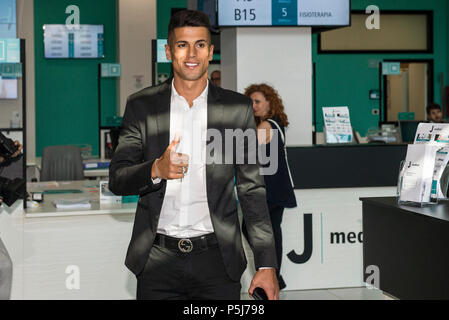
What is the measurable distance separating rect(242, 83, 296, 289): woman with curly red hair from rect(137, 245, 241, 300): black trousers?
7.67 feet

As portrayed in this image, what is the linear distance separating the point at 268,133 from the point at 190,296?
95.9 inches

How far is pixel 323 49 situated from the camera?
1161 cm

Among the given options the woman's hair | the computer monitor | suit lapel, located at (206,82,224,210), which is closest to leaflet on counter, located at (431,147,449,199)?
suit lapel, located at (206,82,224,210)

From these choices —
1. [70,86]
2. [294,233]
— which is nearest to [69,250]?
[294,233]

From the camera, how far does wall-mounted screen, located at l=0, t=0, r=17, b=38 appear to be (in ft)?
28.5

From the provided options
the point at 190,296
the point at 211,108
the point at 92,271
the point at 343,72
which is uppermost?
the point at 343,72

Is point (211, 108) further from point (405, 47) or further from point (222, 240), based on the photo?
point (405, 47)

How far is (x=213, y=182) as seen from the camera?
1.97 m

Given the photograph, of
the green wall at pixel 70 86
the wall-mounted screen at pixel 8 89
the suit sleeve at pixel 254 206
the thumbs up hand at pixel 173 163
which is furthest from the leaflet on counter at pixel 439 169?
the green wall at pixel 70 86

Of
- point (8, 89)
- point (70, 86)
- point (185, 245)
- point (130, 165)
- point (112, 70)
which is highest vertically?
point (112, 70)

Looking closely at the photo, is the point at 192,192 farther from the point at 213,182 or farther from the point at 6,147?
the point at 6,147

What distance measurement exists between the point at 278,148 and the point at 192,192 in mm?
2401
